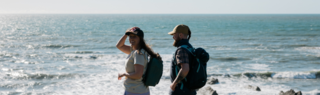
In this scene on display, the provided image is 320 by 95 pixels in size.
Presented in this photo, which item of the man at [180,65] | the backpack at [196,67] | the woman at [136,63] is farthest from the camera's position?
the backpack at [196,67]

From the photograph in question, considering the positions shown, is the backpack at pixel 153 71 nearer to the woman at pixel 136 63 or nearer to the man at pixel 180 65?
the woman at pixel 136 63

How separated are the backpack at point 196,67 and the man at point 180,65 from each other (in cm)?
5

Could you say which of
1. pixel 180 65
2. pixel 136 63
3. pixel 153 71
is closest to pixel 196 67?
pixel 180 65

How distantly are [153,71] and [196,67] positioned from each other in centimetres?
65

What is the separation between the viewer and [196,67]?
3928mm

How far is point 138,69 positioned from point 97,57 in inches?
656

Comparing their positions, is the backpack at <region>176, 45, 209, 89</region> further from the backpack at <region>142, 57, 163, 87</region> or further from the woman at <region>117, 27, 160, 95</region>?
the woman at <region>117, 27, 160, 95</region>

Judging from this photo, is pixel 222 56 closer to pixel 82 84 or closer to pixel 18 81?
pixel 82 84

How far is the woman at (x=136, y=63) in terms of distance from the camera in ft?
11.8

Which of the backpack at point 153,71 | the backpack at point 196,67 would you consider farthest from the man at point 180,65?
the backpack at point 153,71

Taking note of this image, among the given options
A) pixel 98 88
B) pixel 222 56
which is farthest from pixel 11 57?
pixel 222 56

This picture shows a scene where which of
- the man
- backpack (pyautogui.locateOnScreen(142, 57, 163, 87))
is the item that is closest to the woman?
backpack (pyautogui.locateOnScreen(142, 57, 163, 87))

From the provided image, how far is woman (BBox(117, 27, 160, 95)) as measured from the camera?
142 inches

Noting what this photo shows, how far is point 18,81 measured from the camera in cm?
1252
